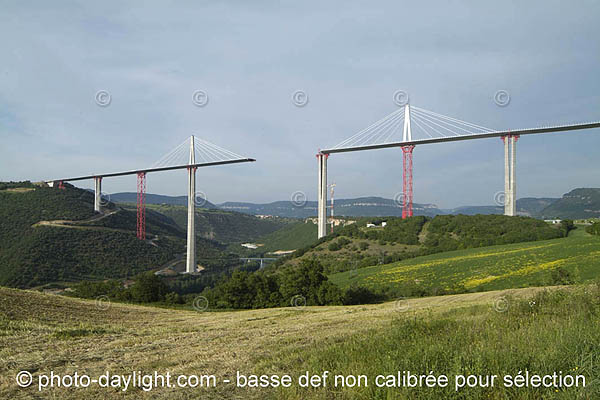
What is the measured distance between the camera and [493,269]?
4131 cm

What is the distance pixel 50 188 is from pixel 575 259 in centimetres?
12159

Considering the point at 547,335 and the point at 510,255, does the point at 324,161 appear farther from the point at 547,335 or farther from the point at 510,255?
the point at 547,335

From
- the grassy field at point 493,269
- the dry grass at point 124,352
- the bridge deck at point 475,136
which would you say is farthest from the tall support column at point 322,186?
the dry grass at point 124,352

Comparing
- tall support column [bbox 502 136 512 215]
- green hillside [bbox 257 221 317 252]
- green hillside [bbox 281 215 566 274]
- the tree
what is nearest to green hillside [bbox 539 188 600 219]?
green hillside [bbox 257 221 317 252]

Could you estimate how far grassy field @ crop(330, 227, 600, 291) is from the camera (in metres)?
34.0

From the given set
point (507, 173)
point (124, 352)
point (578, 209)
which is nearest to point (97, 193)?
point (507, 173)

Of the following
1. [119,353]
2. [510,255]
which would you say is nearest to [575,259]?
[510,255]

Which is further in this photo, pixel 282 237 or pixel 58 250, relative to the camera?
pixel 282 237

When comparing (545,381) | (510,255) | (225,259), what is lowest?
(225,259)

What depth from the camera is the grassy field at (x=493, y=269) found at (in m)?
34.0

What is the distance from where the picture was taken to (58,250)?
7881 centimetres

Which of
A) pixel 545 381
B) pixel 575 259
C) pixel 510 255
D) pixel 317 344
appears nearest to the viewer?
pixel 545 381

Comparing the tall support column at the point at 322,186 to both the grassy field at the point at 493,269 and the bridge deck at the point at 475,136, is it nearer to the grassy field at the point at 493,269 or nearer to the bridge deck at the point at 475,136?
the bridge deck at the point at 475,136

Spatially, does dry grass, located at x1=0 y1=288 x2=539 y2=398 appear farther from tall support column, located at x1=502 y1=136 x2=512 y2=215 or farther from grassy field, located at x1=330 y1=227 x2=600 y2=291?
tall support column, located at x1=502 y1=136 x2=512 y2=215
